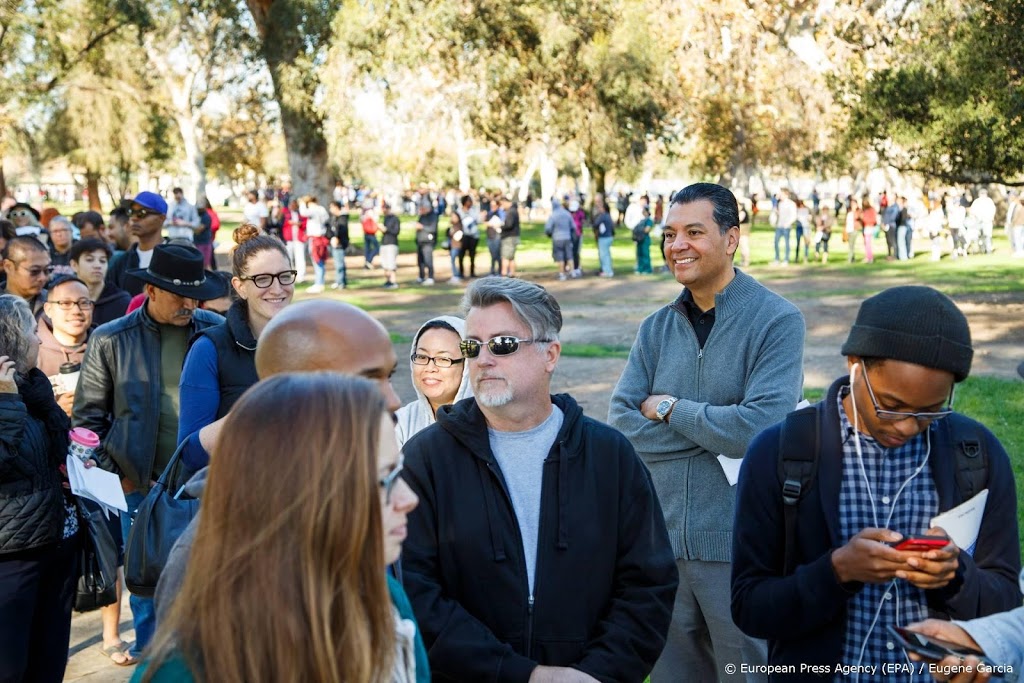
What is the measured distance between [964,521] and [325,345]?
1759 millimetres

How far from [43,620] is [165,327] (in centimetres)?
167

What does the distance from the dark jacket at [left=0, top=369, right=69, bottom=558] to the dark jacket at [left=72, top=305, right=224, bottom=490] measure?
65 cm

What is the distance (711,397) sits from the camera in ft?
14.5

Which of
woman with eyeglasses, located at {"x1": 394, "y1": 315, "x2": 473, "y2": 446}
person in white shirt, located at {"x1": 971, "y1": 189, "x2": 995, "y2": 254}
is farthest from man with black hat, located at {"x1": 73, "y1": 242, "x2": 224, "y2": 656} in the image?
person in white shirt, located at {"x1": 971, "y1": 189, "x2": 995, "y2": 254}

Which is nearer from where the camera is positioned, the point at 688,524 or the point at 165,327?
the point at 688,524

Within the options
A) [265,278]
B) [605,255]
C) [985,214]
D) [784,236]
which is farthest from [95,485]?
[985,214]

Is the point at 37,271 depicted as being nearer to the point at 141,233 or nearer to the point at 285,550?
the point at 141,233

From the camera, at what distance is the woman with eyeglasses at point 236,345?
4.87m

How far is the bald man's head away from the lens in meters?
2.56

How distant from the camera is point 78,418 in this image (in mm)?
5766

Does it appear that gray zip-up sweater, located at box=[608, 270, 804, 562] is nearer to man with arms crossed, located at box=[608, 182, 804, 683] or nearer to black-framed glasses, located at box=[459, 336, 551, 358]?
man with arms crossed, located at box=[608, 182, 804, 683]

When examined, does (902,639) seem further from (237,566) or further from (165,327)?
(165,327)

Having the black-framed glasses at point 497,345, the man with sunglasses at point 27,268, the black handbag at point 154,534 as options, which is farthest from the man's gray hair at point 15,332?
the man with sunglasses at point 27,268

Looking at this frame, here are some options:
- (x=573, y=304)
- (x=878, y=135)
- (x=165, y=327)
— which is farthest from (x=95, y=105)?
(x=165, y=327)
